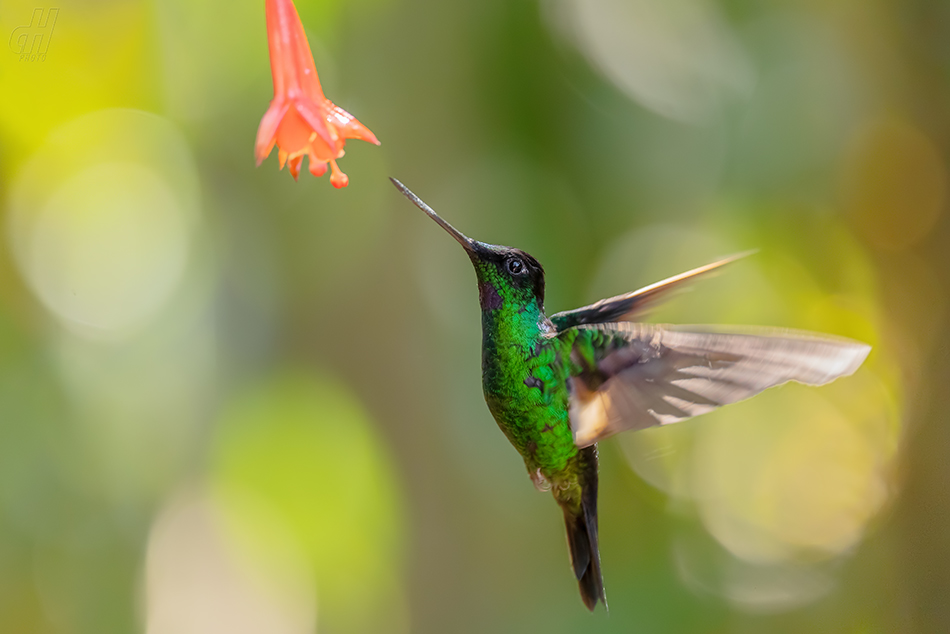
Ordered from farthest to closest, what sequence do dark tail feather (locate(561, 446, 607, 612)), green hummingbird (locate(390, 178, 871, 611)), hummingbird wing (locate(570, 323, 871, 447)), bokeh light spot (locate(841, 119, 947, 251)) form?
bokeh light spot (locate(841, 119, 947, 251)), dark tail feather (locate(561, 446, 607, 612)), green hummingbird (locate(390, 178, 871, 611)), hummingbird wing (locate(570, 323, 871, 447))

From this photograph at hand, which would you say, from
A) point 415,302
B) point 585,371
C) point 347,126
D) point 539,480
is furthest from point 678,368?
point 415,302

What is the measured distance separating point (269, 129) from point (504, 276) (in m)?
0.31

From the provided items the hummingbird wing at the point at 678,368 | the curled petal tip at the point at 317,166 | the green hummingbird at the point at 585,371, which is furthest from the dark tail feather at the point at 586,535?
the curled petal tip at the point at 317,166

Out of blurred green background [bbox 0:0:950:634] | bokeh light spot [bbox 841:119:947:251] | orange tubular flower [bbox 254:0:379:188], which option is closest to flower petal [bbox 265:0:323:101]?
orange tubular flower [bbox 254:0:379:188]

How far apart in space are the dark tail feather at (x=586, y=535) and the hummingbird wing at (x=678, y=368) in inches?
4.8

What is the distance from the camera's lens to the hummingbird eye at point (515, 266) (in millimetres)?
862

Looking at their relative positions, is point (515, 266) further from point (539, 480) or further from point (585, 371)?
point (539, 480)

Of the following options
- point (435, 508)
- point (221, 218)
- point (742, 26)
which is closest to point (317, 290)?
point (221, 218)

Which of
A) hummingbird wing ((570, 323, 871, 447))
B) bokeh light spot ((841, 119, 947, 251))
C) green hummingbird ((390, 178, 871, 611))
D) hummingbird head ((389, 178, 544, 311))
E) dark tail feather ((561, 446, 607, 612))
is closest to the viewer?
hummingbird wing ((570, 323, 871, 447))

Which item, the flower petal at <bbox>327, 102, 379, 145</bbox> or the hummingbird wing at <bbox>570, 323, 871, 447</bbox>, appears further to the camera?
the flower petal at <bbox>327, 102, 379, 145</bbox>

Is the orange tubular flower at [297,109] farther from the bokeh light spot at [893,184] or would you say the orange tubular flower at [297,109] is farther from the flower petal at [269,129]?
the bokeh light spot at [893,184]

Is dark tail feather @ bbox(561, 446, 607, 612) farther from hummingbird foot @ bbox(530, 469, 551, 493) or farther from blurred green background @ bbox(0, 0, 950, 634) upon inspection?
blurred green background @ bbox(0, 0, 950, 634)

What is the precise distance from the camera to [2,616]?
2422 mm

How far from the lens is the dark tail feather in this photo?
971mm
